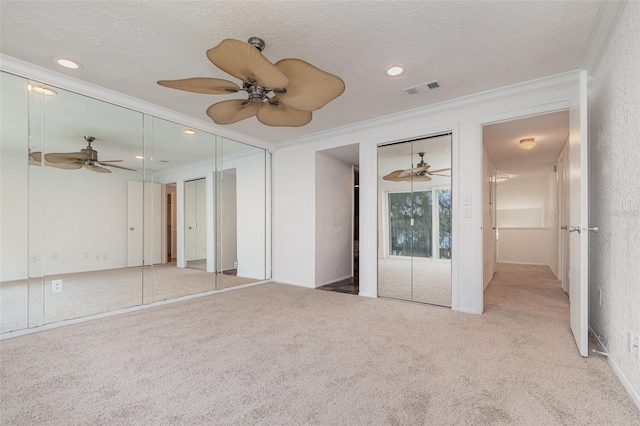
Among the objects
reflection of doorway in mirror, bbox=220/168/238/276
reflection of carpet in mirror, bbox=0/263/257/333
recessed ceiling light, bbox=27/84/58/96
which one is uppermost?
recessed ceiling light, bbox=27/84/58/96

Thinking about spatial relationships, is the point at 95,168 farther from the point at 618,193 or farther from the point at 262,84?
the point at 618,193

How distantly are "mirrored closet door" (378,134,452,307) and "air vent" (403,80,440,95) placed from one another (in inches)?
29.5

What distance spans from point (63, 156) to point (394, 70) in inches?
136

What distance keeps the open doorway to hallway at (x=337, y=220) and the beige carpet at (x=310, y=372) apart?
1.76 m

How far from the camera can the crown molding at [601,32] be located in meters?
1.87

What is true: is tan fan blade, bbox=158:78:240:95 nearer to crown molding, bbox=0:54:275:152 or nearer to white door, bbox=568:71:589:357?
crown molding, bbox=0:54:275:152

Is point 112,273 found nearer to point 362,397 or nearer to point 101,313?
point 101,313

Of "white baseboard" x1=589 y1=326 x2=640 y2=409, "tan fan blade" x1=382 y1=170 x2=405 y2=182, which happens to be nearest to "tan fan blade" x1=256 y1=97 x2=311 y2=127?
"tan fan blade" x1=382 y1=170 x2=405 y2=182

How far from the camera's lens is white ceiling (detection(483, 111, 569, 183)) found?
359cm

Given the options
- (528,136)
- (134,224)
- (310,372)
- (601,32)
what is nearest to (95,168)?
(134,224)

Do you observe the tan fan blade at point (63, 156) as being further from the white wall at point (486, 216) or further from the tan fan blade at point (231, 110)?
the white wall at point (486, 216)

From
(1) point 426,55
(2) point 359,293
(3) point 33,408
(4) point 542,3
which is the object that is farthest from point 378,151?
(3) point 33,408

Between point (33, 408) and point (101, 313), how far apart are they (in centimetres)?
179

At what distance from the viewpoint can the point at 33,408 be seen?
1604 millimetres
